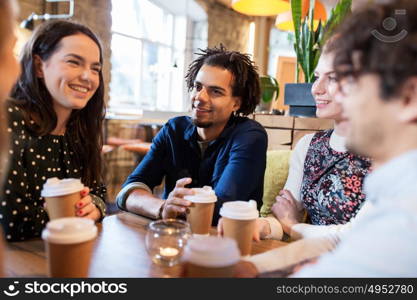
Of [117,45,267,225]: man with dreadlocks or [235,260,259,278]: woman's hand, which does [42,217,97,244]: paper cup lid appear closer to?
[235,260,259,278]: woman's hand

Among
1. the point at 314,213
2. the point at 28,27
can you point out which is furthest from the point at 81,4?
A: the point at 314,213

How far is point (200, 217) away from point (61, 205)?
0.44 m

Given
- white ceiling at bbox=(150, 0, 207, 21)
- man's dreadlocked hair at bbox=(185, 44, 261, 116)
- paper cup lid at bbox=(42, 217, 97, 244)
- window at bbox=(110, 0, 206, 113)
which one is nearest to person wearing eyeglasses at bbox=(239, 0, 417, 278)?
paper cup lid at bbox=(42, 217, 97, 244)

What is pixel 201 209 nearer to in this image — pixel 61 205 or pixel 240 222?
pixel 240 222

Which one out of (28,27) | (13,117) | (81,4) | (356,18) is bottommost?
(13,117)

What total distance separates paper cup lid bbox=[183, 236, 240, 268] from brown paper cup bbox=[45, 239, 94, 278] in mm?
236

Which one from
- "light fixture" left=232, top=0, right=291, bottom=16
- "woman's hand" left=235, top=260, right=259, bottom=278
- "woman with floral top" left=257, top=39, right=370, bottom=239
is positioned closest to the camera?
"woman's hand" left=235, top=260, right=259, bottom=278

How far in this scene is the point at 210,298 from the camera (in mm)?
763

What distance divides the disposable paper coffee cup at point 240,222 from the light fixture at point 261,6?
313 centimetres

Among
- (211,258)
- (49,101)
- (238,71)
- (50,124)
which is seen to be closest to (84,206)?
(50,124)

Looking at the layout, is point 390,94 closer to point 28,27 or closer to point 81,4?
point 28,27

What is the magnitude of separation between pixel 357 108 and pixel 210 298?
1.63 feet

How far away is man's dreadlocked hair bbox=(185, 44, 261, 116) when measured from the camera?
6.41 feet

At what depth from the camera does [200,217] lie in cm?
120
